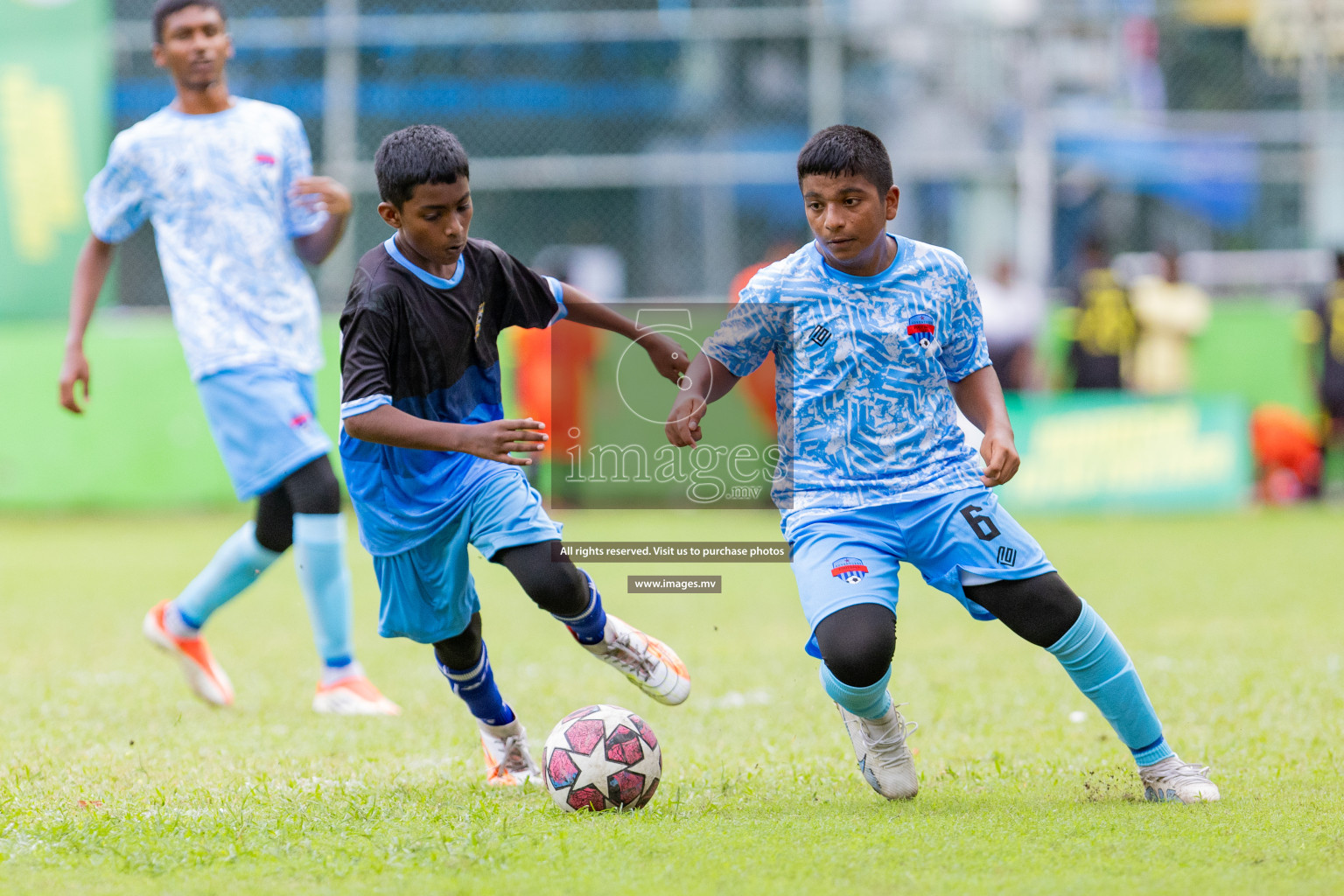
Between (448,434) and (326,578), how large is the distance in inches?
80.9

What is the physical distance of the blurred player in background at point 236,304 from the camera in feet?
17.8

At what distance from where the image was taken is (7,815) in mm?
3672

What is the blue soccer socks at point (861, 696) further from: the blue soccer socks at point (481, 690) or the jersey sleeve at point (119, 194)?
the jersey sleeve at point (119, 194)

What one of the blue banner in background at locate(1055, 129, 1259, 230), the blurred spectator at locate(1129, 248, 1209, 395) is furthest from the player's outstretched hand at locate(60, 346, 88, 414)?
the blue banner in background at locate(1055, 129, 1259, 230)

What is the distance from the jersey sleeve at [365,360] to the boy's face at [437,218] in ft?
0.71

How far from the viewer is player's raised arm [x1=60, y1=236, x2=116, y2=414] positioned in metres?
5.46

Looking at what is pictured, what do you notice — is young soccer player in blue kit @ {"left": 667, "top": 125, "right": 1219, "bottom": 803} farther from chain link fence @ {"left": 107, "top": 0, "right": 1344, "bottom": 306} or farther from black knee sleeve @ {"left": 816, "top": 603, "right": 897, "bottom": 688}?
chain link fence @ {"left": 107, "top": 0, "right": 1344, "bottom": 306}

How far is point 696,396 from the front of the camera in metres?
3.82

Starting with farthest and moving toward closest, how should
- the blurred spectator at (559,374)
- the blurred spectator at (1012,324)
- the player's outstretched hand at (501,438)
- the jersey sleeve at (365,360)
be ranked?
the blurred spectator at (1012,324) < the blurred spectator at (559,374) < the jersey sleeve at (365,360) < the player's outstretched hand at (501,438)

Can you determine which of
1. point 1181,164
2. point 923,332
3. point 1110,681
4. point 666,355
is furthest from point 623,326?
point 1181,164

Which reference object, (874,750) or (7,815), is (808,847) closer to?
(874,750)

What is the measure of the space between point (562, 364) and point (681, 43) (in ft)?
11.7

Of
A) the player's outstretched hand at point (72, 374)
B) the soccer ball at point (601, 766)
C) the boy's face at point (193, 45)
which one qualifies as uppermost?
the boy's face at point (193, 45)

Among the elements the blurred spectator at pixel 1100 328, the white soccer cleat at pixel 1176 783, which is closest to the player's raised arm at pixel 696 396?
the white soccer cleat at pixel 1176 783
